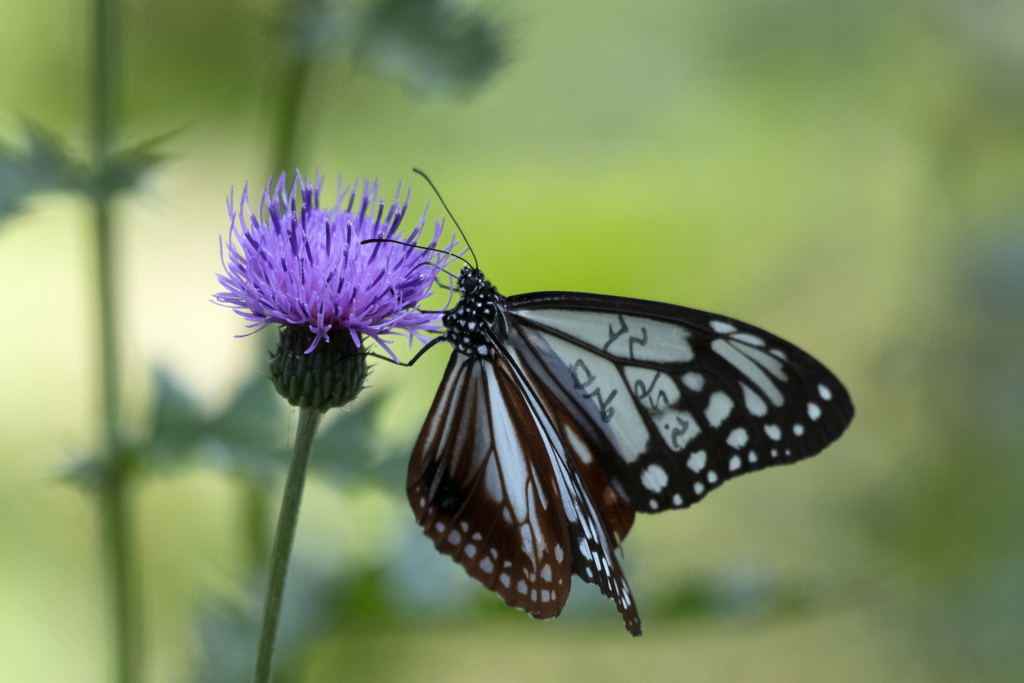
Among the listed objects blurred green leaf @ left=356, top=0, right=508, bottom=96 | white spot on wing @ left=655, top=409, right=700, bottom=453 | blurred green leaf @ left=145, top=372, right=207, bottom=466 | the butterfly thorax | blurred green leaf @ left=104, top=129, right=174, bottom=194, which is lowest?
white spot on wing @ left=655, top=409, right=700, bottom=453

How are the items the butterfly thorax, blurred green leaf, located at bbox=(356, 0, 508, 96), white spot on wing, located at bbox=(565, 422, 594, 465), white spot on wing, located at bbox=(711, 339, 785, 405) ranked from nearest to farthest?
the butterfly thorax < white spot on wing, located at bbox=(711, 339, 785, 405) < white spot on wing, located at bbox=(565, 422, 594, 465) < blurred green leaf, located at bbox=(356, 0, 508, 96)

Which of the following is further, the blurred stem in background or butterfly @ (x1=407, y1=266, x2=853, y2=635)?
the blurred stem in background

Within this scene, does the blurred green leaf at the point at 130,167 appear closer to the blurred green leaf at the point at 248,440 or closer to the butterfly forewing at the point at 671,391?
the blurred green leaf at the point at 248,440

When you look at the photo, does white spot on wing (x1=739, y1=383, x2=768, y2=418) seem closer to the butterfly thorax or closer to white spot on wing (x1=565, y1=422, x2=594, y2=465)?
white spot on wing (x1=565, y1=422, x2=594, y2=465)

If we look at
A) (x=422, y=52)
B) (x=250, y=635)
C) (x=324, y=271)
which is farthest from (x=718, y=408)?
(x=250, y=635)

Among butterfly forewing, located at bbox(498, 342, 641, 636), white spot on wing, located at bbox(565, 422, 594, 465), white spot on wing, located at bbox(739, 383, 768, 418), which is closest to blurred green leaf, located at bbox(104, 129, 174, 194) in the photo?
butterfly forewing, located at bbox(498, 342, 641, 636)

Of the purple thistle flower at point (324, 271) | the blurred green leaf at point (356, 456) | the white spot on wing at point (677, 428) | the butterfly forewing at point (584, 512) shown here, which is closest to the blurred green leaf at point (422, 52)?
the purple thistle flower at point (324, 271)

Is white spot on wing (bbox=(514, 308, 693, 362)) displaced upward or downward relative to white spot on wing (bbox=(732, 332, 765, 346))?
upward
